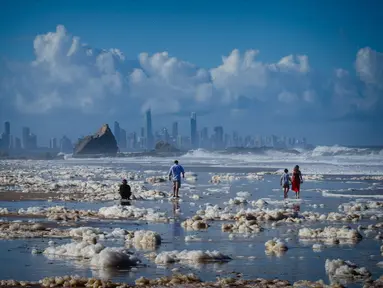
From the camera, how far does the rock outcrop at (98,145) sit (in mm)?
168000

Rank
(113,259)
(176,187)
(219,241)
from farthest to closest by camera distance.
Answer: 1. (176,187)
2. (219,241)
3. (113,259)

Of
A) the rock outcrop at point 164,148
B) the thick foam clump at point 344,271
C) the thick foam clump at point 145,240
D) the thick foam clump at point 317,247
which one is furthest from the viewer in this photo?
the rock outcrop at point 164,148

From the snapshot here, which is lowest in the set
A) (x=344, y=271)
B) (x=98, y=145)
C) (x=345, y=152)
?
(x=344, y=271)

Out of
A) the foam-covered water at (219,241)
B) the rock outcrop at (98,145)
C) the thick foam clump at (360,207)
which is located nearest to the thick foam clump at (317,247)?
the foam-covered water at (219,241)

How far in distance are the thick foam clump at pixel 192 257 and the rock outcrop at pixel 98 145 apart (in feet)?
508

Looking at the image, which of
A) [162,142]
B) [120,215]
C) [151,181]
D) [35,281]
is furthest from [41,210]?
[162,142]

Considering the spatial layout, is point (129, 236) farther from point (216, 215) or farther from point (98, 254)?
point (216, 215)

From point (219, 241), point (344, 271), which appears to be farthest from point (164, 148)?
point (344, 271)

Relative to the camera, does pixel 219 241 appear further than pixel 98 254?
Yes

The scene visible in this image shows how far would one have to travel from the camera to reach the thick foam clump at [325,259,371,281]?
432 inches

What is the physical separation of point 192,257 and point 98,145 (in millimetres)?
159860

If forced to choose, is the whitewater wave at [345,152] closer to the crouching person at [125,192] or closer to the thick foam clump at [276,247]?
the crouching person at [125,192]

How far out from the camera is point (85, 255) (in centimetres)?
1259

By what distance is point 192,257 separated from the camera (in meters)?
12.4
